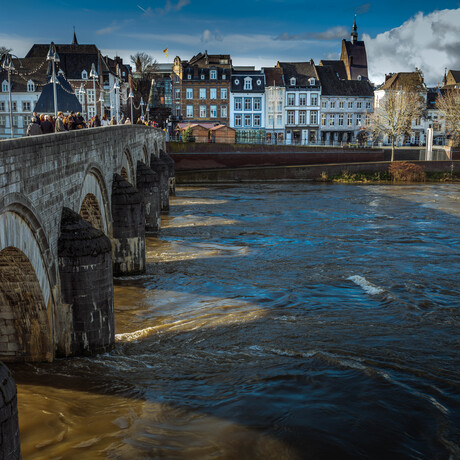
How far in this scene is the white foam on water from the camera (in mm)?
20562

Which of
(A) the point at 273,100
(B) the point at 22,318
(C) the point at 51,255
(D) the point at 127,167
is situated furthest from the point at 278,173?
(B) the point at 22,318

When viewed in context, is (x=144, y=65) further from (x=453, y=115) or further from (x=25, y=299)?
(x=25, y=299)

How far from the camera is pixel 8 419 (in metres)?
7.81

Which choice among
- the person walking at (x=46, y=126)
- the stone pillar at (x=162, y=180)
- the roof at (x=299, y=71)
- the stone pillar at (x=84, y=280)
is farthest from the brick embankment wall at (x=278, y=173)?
the stone pillar at (x=84, y=280)

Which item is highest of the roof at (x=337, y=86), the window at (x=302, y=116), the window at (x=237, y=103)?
the roof at (x=337, y=86)

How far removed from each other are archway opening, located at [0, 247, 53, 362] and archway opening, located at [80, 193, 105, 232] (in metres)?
6.45

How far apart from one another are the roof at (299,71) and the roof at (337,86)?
1689 mm

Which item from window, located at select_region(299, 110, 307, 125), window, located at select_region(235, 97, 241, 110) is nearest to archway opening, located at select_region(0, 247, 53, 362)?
window, located at select_region(235, 97, 241, 110)

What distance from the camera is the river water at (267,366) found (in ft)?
37.7

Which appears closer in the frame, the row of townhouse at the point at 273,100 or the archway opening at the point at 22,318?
the archway opening at the point at 22,318

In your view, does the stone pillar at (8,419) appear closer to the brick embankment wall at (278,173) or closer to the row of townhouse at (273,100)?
the brick embankment wall at (278,173)

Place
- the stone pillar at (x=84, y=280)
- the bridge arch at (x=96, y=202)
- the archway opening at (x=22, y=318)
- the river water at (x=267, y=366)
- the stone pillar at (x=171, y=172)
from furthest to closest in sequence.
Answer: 1. the stone pillar at (x=171, y=172)
2. the bridge arch at (x=96, y=202)
3. the stone pillar at (x=84, y=280)
4. the archway opening at (x=22, y=318)
5. the river water at (x=267, y=366)

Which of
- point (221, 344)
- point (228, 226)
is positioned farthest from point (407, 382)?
point (228, 226)

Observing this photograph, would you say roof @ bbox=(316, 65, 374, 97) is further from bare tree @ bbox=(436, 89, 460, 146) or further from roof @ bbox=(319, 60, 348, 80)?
bare tree @ bbox=(436, 89, 460, 146)
